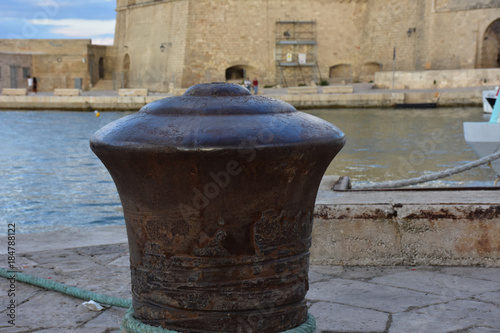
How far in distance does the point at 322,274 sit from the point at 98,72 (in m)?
34.0

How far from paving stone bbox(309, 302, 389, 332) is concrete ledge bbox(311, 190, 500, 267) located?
27.7 inches

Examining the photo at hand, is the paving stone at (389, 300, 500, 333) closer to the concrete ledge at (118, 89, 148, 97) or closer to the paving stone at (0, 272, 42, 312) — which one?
the paving stone at (0, 272, 42, 312)

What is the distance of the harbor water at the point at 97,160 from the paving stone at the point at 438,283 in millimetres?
6058

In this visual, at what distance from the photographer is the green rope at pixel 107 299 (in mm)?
1976

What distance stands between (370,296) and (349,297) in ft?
0.33

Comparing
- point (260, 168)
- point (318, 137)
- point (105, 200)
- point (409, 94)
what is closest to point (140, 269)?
point (260, 168)

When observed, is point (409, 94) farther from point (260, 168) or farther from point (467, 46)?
point (260, 168)

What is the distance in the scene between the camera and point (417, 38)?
29.7m

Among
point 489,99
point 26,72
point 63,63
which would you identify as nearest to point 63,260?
point 489,99

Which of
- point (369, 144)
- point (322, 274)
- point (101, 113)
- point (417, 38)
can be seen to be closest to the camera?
point (322, 274)

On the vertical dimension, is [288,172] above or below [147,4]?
below

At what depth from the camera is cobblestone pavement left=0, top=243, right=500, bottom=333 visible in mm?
2605

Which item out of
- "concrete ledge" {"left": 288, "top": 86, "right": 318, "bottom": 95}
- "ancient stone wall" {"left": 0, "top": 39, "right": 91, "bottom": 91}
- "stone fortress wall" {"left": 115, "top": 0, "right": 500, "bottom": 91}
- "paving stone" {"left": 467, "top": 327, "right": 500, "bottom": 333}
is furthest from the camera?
"ancient stone wall" {"left": 0, "top": 39, "right": 91, "bottom": 91}

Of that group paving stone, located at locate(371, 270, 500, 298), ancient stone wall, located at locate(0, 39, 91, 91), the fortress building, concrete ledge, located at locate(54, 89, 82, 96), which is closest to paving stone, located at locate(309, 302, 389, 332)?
paving stone, located at locate(371, 270, 500, 298)
